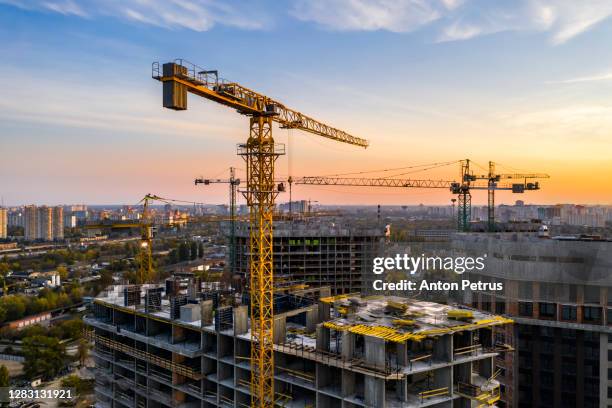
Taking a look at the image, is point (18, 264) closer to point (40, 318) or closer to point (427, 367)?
point (40, 318)

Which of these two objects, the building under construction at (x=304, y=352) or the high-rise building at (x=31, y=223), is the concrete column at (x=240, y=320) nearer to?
the building under construction at (x=304, y=352)

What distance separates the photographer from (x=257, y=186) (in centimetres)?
2244

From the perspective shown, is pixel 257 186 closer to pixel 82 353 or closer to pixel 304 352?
pixel 304 352

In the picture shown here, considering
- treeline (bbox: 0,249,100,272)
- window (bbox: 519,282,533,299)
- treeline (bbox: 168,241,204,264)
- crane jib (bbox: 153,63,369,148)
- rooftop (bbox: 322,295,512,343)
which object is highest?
crane jib (bbox: 153,63,369,148)

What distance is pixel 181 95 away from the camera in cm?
1911

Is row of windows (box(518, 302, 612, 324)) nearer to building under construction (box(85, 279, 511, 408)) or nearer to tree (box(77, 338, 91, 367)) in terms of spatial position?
building under construction (box(85, 279, 511, 408))

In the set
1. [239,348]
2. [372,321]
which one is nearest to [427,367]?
[372,321]

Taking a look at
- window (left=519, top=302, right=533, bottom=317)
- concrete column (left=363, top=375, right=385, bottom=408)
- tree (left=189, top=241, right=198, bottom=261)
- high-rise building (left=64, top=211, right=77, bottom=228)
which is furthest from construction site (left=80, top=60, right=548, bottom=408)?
high-rise building (left=64, top=211, right=77, bottom=228)

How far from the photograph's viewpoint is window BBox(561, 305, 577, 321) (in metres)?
27.5

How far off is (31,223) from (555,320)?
154879 millimetres

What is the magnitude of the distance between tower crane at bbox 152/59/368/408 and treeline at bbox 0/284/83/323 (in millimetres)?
53078

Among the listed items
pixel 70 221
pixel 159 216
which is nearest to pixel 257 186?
pixel 159 216

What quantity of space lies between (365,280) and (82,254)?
8643 centimetres

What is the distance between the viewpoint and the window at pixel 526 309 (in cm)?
2864
